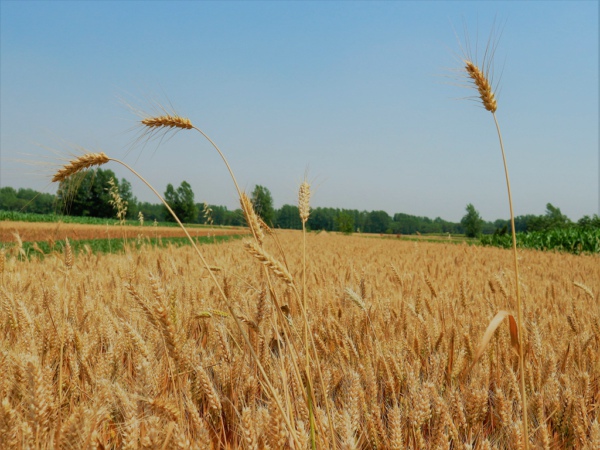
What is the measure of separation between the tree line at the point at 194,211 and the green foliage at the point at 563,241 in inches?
118

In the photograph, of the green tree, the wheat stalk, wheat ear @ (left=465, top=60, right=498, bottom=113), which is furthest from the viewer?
the green tree

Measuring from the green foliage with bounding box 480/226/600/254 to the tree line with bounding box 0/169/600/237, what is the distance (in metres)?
3.01

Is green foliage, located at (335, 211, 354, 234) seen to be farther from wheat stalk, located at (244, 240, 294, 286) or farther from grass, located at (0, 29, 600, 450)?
wheat stalk, located at (244, 240, 294, 286)

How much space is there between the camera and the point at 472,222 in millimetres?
75000

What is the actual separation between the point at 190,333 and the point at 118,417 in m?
0.71

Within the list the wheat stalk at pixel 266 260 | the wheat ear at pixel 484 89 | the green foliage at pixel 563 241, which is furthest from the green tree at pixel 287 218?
the wheat stalk at pixel 266 260

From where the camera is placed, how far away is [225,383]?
4.97ft

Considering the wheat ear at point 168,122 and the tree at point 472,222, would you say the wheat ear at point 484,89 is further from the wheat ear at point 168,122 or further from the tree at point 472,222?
the tree at point 472,222

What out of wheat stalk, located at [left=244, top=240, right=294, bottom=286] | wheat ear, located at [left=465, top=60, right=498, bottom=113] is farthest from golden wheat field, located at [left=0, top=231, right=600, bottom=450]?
wheat ear, located at [left=465, top=60, right=498, bottom=113]

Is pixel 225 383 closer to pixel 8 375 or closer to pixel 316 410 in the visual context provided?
pixel 316 410

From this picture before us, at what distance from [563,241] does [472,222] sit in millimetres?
61251

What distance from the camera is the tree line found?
6.11 feet

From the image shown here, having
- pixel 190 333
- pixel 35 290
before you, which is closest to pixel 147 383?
pixel 190 333

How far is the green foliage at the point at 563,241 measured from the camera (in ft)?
52.0
